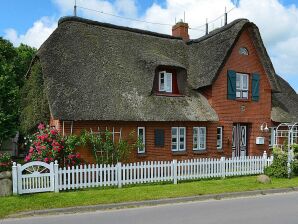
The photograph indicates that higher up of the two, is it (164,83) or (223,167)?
(164,83)

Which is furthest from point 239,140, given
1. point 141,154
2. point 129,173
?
point 129,173

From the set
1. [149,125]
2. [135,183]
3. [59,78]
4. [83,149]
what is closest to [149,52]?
[149,125]

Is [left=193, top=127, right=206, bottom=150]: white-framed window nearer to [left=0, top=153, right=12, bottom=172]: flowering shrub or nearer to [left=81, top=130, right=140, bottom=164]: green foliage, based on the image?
[left=81, top=130, right=140, bottom=164]: green foliage

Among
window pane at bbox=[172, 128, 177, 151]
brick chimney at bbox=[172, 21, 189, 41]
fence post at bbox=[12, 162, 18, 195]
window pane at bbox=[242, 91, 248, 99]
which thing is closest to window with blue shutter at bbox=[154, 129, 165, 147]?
window pane at bbox=[172, 128, 177, 151]

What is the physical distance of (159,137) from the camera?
16.8 metres

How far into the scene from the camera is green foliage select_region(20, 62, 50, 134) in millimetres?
16219

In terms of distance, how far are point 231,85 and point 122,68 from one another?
6.50 metres

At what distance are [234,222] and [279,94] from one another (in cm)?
1736

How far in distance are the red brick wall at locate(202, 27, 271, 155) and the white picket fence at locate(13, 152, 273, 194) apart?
3679mm

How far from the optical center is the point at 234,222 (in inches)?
330

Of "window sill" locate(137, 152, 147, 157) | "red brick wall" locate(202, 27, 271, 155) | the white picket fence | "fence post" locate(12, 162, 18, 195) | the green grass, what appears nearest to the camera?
the green grass

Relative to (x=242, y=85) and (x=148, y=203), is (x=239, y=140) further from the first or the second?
(x=148, y=203)

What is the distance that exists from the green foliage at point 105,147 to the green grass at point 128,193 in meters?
2.69

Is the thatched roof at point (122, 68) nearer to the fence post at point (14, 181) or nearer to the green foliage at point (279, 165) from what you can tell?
the fence post at point (14, 181)
